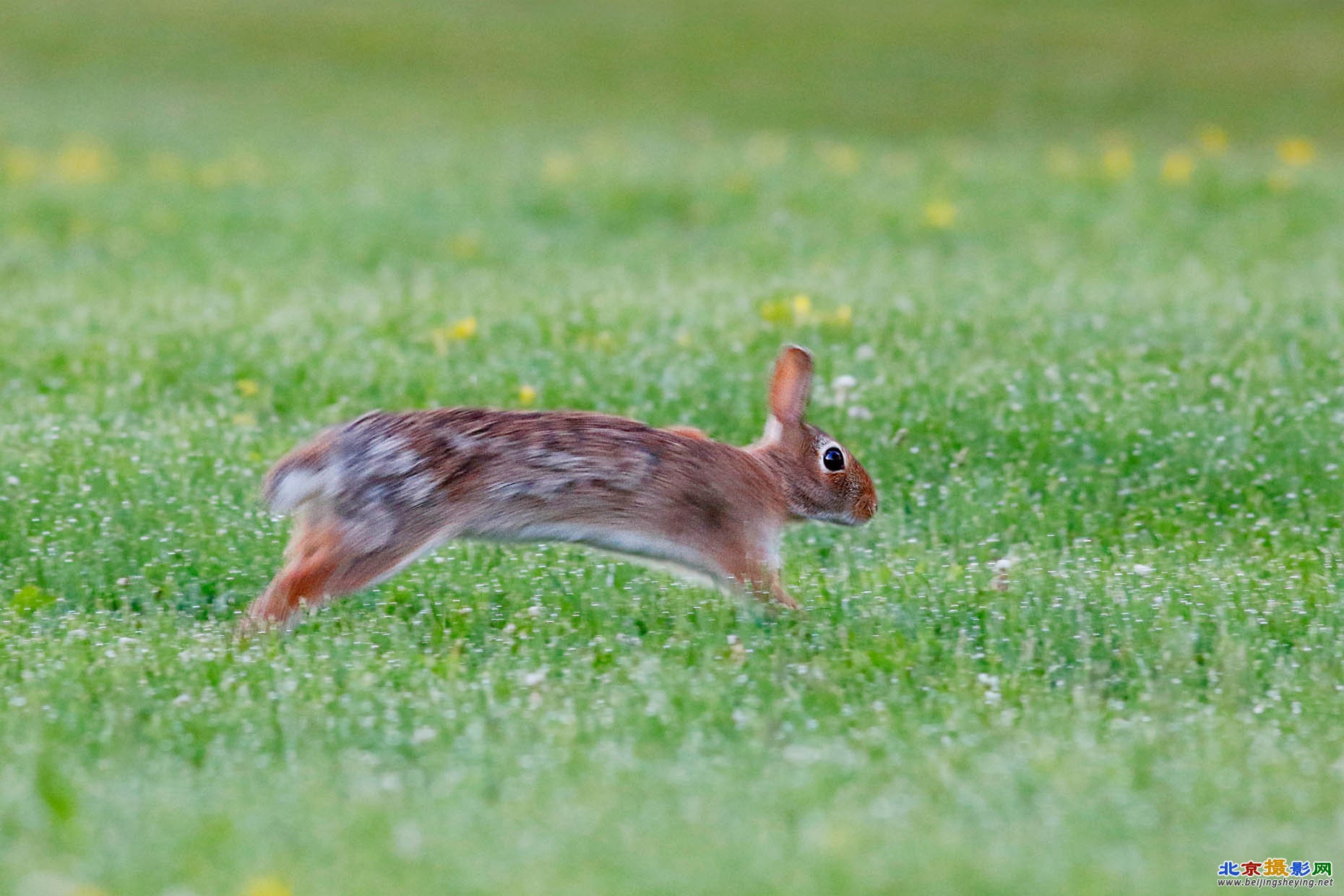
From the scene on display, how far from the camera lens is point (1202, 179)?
14.9 metres

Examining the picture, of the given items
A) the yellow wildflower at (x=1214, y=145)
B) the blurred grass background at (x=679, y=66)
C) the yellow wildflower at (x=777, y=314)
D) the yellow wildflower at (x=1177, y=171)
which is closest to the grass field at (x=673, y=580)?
the yellow wildflower at (x=777, y=314)

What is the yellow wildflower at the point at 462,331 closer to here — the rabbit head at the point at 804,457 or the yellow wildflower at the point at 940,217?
the rabbit head at the point at 804,457

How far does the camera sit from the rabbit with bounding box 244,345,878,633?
5.48 m

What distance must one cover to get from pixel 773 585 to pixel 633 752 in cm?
150

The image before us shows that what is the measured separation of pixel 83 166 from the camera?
54.1 feet

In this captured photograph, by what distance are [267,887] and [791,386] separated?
3.36 m

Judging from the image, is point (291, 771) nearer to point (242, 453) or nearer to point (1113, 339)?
point (242, 453)

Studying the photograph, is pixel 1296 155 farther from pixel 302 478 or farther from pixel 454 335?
pixel 302 478

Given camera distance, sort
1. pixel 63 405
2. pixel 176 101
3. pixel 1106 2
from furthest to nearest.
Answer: pixel 1106 2
pixel 176 101
pixel 63 405

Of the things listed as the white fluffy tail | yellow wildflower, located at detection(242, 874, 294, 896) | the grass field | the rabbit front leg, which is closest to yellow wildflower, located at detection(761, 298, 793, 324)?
the grass field

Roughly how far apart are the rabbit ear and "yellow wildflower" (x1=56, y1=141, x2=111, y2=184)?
437 inches

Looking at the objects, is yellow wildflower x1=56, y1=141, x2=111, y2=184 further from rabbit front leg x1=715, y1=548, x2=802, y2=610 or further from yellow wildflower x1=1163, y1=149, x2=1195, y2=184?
rabbit front leg x1=715, y1=548, x2=802, y2=610

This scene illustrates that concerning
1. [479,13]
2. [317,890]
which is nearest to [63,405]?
[317,890]

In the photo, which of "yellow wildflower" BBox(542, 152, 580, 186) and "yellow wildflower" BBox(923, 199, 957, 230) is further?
"yellow wildflower" BBox(542, 152, 580, 186)
